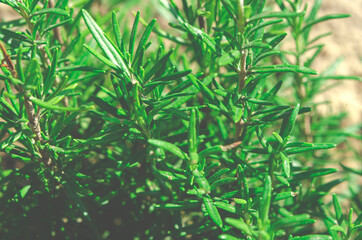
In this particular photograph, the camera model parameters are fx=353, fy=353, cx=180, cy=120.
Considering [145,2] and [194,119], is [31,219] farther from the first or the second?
[145,2]

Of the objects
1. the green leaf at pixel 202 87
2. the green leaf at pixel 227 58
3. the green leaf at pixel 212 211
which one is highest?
the green leaf at pixel 227 58

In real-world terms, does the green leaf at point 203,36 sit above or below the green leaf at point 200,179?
above

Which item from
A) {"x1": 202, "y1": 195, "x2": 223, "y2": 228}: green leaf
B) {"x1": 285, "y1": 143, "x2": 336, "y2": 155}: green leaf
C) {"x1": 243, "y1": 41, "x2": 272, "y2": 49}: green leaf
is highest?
{"x1": 243, "y1": 41, "x2": 272, "y2": 49}: green leaf

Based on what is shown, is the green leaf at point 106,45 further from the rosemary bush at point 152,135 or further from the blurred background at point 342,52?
the blurred background at point 342,52

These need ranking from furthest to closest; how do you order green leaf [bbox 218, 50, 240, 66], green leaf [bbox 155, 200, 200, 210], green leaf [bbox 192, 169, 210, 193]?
1. green leaf [bbox 155, 200, 200, 210]
2. green leaf [bbox 192, 169, 210, 193]
3. green leaf [bbox 218, 50, 240, 66]

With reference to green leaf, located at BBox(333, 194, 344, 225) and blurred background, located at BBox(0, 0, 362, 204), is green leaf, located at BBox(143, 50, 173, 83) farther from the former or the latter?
blurred background, located at BBox(0, 0, 362, 204)

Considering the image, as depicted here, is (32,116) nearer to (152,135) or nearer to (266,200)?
(152,135)

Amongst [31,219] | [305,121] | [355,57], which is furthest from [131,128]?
[355,57]

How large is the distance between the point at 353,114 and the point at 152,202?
1.91 meters

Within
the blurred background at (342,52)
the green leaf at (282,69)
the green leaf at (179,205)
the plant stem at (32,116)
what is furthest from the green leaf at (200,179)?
the blurred background at (342,52)

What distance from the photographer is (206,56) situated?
4.70 ft

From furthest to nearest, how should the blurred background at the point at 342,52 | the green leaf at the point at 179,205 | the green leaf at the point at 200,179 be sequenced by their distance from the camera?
the blurred background at the point at 342,52, the green leaf at the point at 179,205, the green leaf at the point at 200,179

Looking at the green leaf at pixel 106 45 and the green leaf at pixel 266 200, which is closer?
the green leaf at pixel 266 200

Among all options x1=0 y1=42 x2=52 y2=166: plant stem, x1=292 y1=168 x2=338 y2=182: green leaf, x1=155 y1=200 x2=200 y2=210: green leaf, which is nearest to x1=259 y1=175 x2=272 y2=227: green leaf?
x1=155 y1=200 x2=200 y2=210: green leaf
